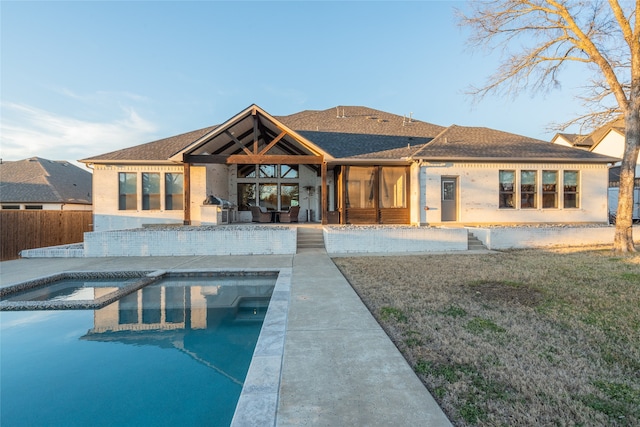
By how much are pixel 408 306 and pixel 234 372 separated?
8.27 ft

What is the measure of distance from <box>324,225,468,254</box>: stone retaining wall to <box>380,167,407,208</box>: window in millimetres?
3836

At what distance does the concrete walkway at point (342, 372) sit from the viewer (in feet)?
6.78

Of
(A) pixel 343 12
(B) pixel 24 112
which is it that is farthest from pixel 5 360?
(B) pixel 24 112

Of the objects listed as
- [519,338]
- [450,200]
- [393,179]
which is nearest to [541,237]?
[450,200]

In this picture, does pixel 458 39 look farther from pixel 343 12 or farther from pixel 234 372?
pixel 234 372

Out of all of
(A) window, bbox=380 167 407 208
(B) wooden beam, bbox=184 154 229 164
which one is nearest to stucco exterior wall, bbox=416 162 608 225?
(A) window, bbox=380 167 407 208

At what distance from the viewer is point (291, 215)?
15.5 meters

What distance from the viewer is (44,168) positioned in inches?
969

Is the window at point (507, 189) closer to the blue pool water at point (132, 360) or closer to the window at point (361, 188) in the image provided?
the window at point (361, 188)

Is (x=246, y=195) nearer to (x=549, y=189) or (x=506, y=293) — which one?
(x=506, y=293)

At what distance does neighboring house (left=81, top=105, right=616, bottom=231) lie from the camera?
13.3m

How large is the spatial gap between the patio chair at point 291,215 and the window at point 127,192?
6875 millimetres

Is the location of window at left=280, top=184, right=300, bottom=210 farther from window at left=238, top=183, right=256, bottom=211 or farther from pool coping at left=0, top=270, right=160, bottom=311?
pool coping at left=0, top=270, right=160, bottom=311

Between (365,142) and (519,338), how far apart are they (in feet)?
42.3
